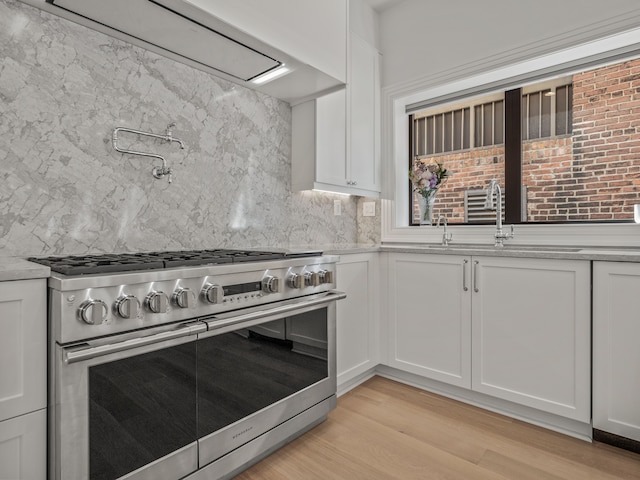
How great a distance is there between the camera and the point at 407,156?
10.7 feet

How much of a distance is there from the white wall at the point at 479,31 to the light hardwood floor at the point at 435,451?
7.30 ft

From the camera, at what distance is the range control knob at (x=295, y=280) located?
5.91 feet

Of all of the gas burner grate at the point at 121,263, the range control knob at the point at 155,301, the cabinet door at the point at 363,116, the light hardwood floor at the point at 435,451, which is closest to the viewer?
the gas burner grate at the point at 121,263

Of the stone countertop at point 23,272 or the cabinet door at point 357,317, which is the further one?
the cabinet door at point 357,317

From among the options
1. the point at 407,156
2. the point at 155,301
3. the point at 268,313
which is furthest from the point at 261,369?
the point at 407,156

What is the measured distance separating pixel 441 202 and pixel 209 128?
1998 millimetres

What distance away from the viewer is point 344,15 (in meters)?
2.26

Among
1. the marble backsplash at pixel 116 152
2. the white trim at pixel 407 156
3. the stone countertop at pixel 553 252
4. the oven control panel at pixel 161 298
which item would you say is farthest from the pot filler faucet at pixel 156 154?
the white trim at pixel 407 156

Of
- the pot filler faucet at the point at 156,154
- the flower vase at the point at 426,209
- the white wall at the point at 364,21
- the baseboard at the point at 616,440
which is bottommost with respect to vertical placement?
the baseboard at the point at 616,440

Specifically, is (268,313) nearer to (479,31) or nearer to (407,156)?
(407,156)

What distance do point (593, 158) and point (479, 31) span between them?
3.78 feet

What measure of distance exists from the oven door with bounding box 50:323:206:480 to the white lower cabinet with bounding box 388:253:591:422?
1540 mm

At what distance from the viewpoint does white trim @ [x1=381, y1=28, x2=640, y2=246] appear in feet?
7.27

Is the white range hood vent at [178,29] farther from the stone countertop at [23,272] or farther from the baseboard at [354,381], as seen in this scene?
the baseboard at [354,381]
